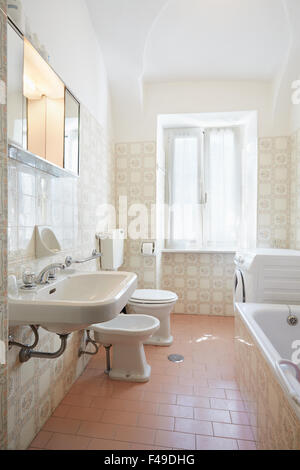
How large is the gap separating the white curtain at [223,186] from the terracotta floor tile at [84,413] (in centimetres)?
233

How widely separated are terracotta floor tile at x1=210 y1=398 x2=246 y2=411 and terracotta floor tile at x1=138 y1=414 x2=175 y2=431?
11.8 inches

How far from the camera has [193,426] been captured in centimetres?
143

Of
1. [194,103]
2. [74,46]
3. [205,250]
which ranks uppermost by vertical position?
[194,103]

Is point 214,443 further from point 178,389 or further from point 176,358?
point 176,358

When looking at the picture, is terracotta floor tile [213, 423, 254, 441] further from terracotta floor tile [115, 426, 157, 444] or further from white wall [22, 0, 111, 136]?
white wall [22, 0, 111, 136]

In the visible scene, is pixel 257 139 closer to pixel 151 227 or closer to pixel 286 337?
pixel 151 227

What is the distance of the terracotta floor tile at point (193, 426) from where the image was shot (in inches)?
54.7

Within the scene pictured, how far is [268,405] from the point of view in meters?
1.17

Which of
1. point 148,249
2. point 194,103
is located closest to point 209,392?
point 148,249

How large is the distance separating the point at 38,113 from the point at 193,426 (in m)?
1.87

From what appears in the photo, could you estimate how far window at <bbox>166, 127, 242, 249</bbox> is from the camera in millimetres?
3293

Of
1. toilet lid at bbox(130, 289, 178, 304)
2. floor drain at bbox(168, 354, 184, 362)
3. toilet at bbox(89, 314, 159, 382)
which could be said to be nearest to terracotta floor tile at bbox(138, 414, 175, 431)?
toilet at bbox(89, 314, 159, 382)

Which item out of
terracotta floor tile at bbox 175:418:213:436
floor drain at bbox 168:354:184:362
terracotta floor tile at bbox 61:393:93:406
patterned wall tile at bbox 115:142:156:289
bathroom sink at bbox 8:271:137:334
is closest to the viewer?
bathroom sink at bbox 8:271:137:334
